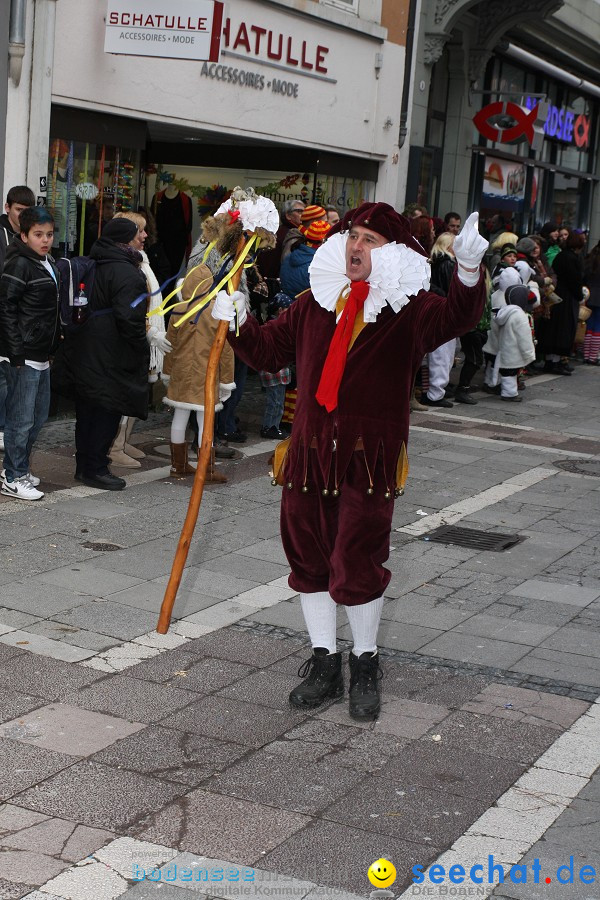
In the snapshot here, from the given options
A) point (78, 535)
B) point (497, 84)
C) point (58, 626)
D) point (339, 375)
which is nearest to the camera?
point (339, 375)

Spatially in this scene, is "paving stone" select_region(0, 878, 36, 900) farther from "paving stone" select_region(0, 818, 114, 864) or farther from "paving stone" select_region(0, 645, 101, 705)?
"paving stone" select_region(0, 645, 101, 705)

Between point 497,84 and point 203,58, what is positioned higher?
point 497,84

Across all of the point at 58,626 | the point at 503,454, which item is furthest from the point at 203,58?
the point at 58,626

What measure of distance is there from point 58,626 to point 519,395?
32.8 feet

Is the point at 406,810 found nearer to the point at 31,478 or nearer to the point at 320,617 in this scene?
the point at 320,617

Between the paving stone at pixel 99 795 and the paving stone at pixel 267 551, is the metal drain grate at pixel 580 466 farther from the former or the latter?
the paving stone at pixel 99 795

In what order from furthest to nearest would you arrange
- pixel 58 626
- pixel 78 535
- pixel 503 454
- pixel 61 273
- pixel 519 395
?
1. pixel 519 395
2. pixel 503 454
3. pixel 61 273
4. pixel 78 535
5. pixel 58 626

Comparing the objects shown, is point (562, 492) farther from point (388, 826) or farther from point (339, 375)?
point (388, 826)

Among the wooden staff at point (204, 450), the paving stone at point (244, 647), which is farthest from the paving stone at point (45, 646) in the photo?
the paving stone at point (244, 647)

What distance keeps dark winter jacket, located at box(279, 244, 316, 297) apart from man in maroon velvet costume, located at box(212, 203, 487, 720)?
17.1ft

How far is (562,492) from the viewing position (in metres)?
9.81

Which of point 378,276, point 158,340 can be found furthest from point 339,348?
point 158,340

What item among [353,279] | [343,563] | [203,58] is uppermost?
[203,58]

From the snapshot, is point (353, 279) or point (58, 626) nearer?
point (353, 279)
